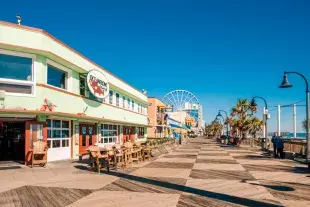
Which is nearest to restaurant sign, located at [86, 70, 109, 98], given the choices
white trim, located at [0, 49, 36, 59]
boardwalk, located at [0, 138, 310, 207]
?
white trim, located at [0, 49, 36, 59]

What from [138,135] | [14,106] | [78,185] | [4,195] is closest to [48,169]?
[14,106]

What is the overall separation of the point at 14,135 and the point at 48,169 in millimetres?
5335

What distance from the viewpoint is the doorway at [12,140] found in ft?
56.0

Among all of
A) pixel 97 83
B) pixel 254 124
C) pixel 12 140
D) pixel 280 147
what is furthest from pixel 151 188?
pixel 254 124

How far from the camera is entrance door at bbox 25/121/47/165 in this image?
14.6 m

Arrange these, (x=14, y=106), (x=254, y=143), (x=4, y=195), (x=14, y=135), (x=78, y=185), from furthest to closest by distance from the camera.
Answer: (x=254, y=143), (x=14, y=135), (x=14, y=106), (x=78, y=185), (x=4, y=195)

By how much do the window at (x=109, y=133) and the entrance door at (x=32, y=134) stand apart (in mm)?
9175

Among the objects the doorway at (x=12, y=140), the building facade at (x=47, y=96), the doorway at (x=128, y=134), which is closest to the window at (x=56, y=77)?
the building facade at (x=47, y=96)

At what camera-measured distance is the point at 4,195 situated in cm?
852

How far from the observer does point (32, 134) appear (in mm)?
14859

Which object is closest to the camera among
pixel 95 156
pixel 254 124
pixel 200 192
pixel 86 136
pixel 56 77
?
pixel 200 192

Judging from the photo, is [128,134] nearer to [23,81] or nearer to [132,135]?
[132,135]

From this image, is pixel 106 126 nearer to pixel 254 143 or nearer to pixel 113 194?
pixel 113 194

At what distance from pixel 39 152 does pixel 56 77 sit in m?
4.46
